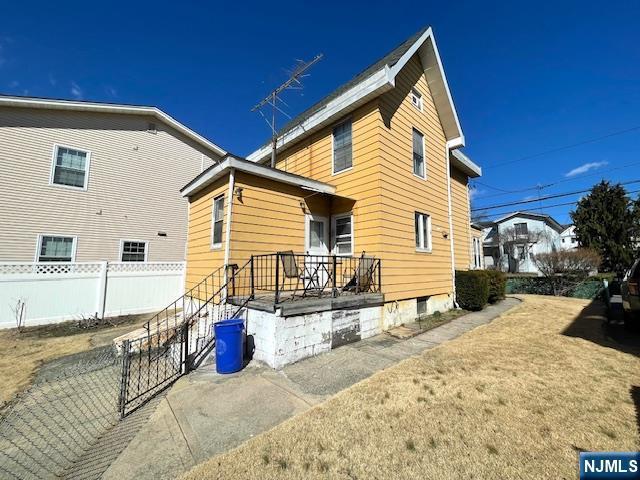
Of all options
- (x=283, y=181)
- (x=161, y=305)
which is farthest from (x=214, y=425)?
(x=161, y=305)

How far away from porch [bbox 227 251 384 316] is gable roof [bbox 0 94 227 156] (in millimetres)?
6956

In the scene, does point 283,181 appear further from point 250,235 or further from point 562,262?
point 562,262

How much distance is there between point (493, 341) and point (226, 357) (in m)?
5.86

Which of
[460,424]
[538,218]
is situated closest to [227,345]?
[460,424]

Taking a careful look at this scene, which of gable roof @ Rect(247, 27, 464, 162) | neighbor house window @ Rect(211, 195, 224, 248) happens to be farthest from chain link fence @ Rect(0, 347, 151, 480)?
gable roof @ Rect(247, 27, 464, 162)

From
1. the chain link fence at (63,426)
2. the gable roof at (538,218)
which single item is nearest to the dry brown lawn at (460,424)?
the chain link fence at (63,426)

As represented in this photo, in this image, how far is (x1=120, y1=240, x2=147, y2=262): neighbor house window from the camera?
12.4m

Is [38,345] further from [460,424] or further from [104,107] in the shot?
[104,107]

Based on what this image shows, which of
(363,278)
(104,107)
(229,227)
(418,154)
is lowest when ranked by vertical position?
(363,278)

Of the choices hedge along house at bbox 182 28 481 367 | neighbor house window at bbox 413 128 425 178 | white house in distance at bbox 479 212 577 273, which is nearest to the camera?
hedge along house at bbox 182 28 481 367

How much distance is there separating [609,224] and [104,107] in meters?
33.4

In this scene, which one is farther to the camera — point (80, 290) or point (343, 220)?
point (80, 290)

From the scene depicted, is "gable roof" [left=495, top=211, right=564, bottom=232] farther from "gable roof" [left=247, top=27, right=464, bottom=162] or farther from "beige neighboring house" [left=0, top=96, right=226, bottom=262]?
"beige neighboring house" [left=0, top=96, right=226, bottom=262]

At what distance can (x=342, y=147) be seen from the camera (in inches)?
348
